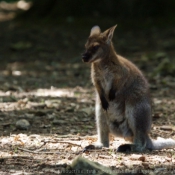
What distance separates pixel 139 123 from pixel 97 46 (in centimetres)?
101

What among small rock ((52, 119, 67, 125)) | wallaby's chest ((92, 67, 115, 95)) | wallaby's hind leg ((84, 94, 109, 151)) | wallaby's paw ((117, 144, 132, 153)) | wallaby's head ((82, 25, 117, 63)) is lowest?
wallaby's paw ((117, 144, 132, 153))

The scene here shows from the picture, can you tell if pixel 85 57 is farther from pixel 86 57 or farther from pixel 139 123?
pixel 139 123

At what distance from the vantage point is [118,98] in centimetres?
596

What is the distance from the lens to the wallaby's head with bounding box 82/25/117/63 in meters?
5.88

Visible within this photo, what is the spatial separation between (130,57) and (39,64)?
7.61 ft

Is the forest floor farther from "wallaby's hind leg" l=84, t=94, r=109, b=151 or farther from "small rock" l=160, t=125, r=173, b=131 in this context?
"wallaby's hind leg" l=84, t=94, r=109, b=151

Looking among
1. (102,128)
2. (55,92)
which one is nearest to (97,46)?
(102,128)

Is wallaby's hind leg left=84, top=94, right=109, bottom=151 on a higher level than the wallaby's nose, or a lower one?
lower

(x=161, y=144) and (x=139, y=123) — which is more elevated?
(x=139, y=123)

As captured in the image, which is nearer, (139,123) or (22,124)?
(139,123)

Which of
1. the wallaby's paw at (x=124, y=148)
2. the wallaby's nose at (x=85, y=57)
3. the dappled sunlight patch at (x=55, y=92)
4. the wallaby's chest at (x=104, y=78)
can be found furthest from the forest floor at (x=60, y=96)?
the wallaby's nose at (x=85, y=57)

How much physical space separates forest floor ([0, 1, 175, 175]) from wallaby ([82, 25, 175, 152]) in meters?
0.19

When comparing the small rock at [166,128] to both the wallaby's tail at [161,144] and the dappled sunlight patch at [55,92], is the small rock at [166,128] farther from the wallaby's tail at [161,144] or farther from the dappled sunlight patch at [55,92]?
the dappled sunlight patch at [55,92]

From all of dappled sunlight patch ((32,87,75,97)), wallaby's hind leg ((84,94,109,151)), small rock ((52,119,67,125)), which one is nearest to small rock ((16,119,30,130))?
small rock ((52,119,67,125))
